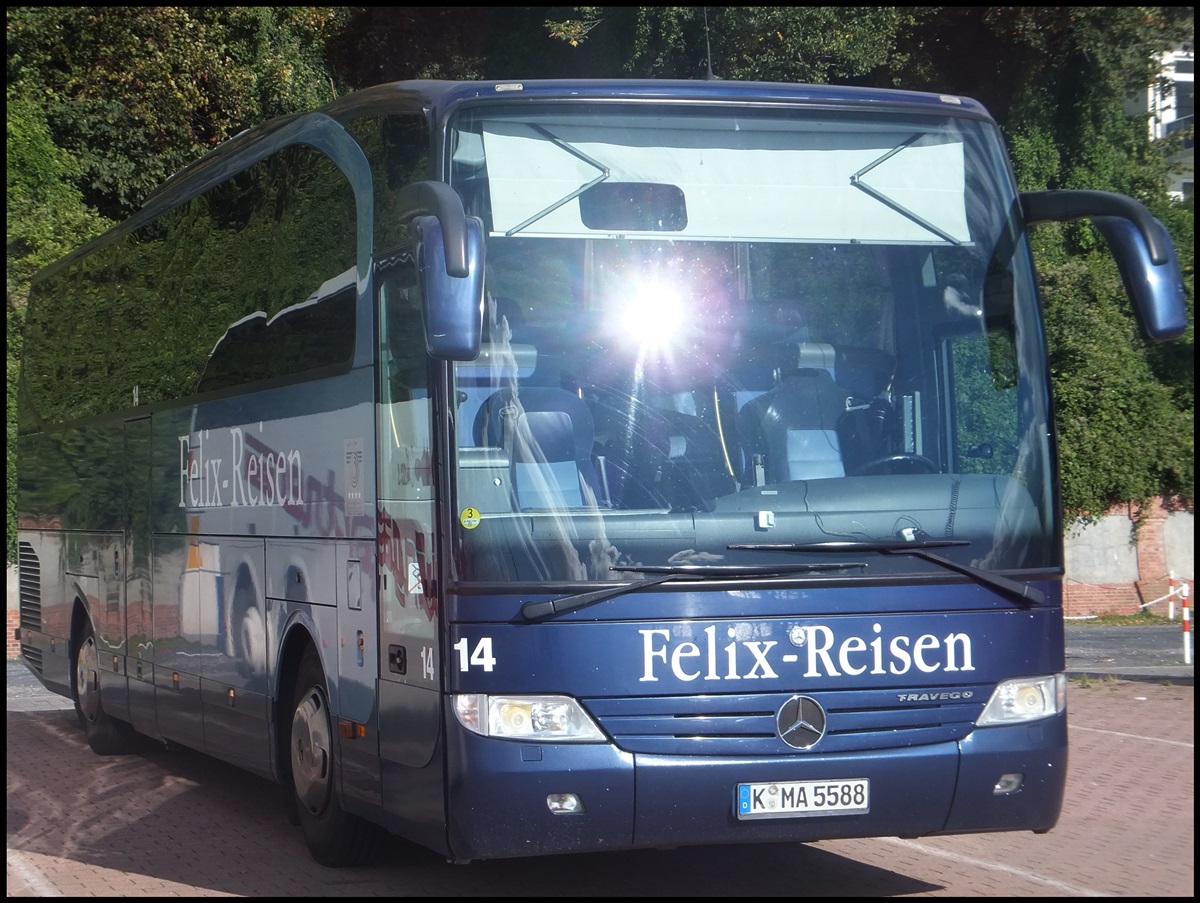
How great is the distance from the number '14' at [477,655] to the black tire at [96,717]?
694 cm

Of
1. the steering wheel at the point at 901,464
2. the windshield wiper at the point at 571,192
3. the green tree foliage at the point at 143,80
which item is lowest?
the steering wheel at the point at 901,464

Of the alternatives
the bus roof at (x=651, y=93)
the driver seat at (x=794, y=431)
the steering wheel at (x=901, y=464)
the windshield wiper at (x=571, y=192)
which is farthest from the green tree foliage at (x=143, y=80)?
the steering wheel at (x=901, y=464)

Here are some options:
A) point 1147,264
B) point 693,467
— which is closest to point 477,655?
point 693,467

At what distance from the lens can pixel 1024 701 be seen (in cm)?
680

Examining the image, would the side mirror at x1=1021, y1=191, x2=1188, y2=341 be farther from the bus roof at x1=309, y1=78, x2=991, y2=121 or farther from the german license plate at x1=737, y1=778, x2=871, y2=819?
the german license plate at x1=737, y1=778, x2=871, y2=819

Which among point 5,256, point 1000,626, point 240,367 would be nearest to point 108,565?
point 240,367

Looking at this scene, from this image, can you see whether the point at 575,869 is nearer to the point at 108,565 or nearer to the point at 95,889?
the point at 95,889

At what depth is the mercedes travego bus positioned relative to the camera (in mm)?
6387

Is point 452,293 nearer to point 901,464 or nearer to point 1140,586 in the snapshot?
point 901,464

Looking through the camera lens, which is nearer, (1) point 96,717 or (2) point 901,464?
(2) point 901,464

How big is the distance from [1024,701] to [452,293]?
2833mm

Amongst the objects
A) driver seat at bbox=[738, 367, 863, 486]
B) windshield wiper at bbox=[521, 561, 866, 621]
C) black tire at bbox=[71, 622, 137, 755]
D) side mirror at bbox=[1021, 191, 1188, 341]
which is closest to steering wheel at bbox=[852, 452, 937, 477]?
driver seat at bbox=[738, 367, 863, 486]

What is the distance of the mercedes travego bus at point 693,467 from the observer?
251 inches

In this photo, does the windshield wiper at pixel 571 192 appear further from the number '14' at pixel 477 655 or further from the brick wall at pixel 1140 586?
the brick wall at pixel 1140 586
